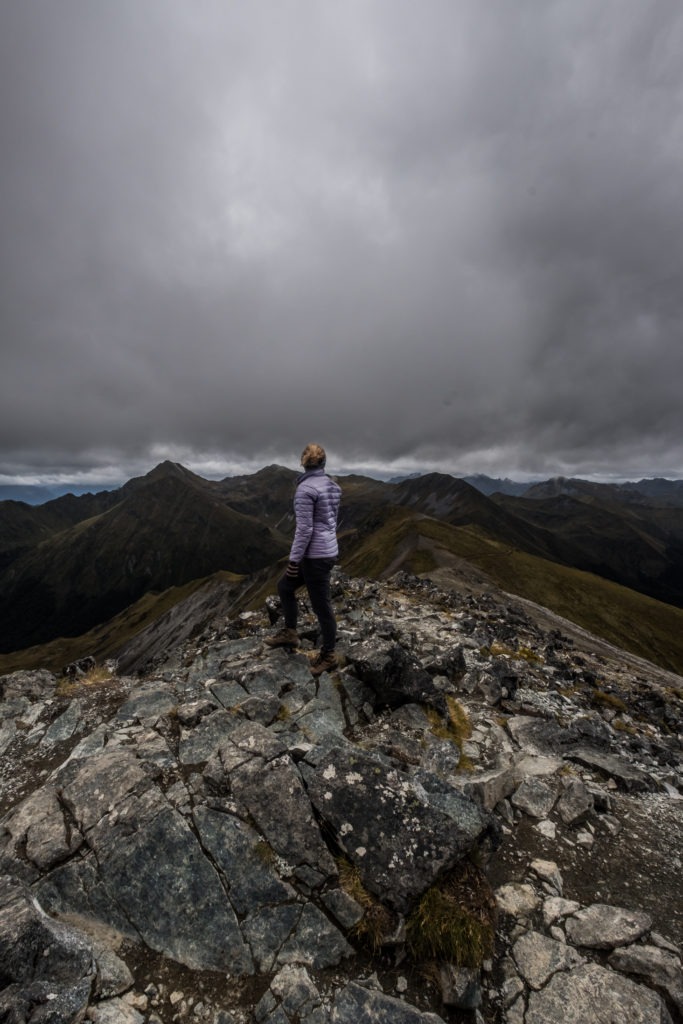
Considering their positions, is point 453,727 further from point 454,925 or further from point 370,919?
point 370,919

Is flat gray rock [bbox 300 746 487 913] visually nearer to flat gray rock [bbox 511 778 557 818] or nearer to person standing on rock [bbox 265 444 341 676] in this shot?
flat gray rock [bbox 511 778 557 818]

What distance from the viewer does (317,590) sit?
11.7 m

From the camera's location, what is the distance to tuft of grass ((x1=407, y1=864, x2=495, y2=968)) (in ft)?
18.8

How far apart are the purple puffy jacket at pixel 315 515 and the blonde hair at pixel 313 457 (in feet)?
0.54

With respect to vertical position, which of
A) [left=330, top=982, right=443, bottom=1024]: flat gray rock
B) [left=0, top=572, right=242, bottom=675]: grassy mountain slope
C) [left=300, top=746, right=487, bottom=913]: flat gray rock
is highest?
[left=300, top=746, right=487, bottom=913]: flat gray rock

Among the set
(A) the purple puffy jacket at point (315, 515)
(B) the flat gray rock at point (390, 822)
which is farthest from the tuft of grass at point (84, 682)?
(B) the flat gray rock at point (390, 822)

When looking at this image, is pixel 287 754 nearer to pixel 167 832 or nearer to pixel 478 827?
pixel 167 832

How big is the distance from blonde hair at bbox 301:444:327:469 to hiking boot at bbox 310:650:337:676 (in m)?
5.41

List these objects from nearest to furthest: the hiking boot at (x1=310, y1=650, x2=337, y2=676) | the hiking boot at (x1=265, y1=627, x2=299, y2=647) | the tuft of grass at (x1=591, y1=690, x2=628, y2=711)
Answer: the hiking boot at (x1=310, y1=650, x2=337, y2=676)
the hiking boot at (x1=265, y1=627, x2=299, y2=647)
the tuft of grass at (x1=591, y1=690, x2=628, y2=711)

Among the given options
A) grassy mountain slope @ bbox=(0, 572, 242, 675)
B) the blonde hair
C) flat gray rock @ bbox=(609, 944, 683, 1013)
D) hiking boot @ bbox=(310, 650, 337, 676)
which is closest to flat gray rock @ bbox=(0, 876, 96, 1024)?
flat gray rock @ bbox=(609, 944, 683, 1013)

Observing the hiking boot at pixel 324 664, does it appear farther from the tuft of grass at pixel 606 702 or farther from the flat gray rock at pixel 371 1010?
the tuft of grass at pixel 606 702

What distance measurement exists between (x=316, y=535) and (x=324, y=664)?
3.96 meters

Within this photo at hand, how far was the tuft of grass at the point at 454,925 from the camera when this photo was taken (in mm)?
5727

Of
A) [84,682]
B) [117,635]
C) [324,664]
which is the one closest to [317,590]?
[324,664]
